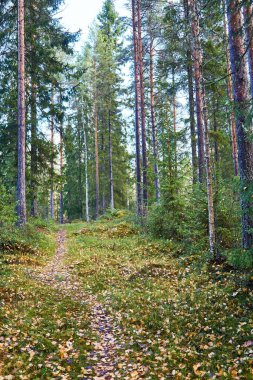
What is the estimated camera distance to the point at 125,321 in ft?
24.5

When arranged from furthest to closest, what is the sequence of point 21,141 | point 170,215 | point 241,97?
point 21,141
point 170,215
point 241,97

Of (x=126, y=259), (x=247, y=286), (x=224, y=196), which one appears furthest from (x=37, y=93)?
(x=247, y=286)

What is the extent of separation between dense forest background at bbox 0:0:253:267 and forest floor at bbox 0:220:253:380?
4.04ft

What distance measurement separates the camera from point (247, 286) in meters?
7.46

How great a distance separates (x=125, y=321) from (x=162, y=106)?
21.0 meters

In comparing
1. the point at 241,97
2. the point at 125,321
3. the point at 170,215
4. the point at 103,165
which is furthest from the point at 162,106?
the point at 125,321

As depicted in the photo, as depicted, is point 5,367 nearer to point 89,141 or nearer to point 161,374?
point 161,374

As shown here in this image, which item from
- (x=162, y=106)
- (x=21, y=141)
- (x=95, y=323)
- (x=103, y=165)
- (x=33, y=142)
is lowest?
(x=95, y=323)

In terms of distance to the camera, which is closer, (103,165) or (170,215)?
(170,215)

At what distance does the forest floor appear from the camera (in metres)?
5.43

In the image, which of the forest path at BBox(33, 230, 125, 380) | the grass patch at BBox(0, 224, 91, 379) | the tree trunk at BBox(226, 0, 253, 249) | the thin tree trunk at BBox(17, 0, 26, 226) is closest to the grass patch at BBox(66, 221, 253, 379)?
the forest path at BBox(33, 230, 125, 380)

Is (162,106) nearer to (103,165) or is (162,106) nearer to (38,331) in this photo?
(103,165)

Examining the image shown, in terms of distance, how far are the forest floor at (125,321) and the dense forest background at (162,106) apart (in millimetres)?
1230

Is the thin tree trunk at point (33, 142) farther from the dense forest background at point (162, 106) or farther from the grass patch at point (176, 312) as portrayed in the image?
the grass patch at point (176, 312)
